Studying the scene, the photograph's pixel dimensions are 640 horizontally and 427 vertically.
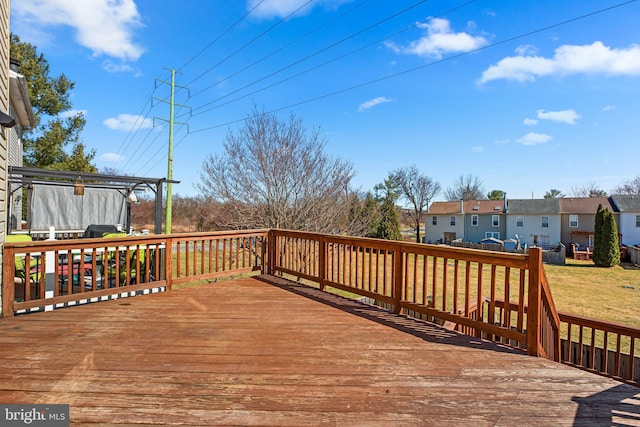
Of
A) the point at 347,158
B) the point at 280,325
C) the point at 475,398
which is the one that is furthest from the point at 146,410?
the point at 347,158

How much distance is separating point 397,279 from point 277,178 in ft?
18.6

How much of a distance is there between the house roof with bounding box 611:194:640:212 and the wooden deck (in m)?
29.4

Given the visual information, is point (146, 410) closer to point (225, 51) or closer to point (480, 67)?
point (480, 67)

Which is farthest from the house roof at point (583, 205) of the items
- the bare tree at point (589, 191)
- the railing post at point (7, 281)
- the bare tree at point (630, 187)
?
the railing post at point (7, 281)

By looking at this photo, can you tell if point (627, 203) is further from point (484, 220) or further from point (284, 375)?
point (284, 375)

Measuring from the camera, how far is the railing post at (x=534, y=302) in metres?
2.70

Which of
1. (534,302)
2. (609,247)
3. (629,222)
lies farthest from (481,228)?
(534,302)

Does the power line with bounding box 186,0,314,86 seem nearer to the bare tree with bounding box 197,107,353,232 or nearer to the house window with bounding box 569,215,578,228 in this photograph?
the bare tree with bounding box 197,107,353,232

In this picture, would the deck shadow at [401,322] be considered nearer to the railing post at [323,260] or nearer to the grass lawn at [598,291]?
the railing post at [323,260]

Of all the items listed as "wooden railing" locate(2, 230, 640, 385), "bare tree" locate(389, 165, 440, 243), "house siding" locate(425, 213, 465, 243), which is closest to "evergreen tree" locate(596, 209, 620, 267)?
"house siding" locate(425, 213, 465, 243)

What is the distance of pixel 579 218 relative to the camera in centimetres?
2528

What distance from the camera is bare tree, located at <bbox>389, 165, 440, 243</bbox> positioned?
3228 cm

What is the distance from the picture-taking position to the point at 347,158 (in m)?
9.52

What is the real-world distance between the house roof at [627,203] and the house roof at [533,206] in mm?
3631
